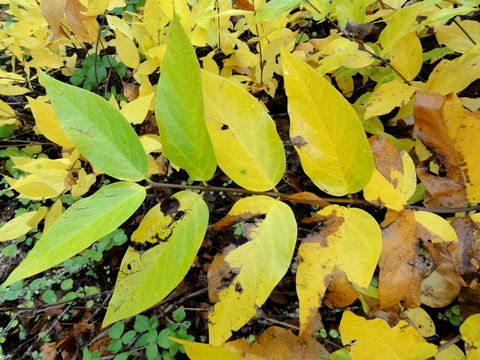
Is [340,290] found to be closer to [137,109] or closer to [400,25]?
A: [400,25]

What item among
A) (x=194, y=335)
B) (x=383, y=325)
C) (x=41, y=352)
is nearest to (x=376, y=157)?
(x=383, y=325)

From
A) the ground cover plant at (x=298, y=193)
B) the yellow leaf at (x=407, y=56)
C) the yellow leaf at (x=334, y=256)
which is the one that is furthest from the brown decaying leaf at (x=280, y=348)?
the yellow leaf at (x=407, y=56)

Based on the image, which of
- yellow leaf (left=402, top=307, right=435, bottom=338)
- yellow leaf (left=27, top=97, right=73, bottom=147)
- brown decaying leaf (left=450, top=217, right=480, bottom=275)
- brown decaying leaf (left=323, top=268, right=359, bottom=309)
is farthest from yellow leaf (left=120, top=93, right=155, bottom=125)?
yellow leaf (left=402, top=307, right=435, bottom=338)

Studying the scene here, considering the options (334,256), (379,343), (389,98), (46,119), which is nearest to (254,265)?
(334,256)

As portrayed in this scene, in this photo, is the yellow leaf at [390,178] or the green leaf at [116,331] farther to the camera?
the green leaf at [116,331]

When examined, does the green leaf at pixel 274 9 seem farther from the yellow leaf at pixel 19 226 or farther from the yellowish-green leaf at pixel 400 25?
the yellow leaf at pixel 19 226

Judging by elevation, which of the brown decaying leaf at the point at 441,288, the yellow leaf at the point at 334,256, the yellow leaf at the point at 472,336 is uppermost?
the yellow leaf at the point at 334,256
